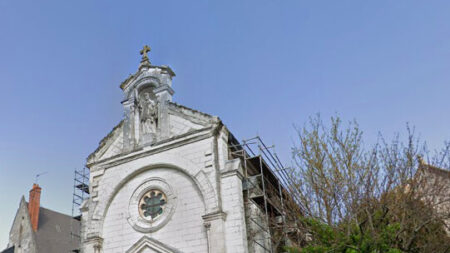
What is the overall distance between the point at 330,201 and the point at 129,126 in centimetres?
925

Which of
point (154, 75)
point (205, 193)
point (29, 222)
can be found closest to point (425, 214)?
point (205, 193)

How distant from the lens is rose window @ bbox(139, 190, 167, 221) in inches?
623

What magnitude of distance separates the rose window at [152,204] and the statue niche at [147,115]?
7.79 feet

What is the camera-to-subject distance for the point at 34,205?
29500 mm

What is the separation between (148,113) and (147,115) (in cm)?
10

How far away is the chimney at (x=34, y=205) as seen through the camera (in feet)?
94.3

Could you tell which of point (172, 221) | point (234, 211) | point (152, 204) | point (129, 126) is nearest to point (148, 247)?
point (172, 221)

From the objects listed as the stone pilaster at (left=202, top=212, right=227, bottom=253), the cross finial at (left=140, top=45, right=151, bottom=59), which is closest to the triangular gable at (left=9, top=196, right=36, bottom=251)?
the cross finial at (left=140, top=45, right=151, bottom=59)

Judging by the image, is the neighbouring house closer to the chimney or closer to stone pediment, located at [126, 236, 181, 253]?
the chimney

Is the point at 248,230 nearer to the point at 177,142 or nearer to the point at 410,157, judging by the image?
the point at 177,142

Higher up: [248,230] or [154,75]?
[154,75]

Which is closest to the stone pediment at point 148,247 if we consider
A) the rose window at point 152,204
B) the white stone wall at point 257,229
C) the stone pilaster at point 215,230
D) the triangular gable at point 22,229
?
the rose window at point 152,204

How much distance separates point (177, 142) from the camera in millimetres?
16344

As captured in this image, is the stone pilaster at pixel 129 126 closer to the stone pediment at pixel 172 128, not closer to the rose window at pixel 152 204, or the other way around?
the stone pediment at pixel 172 128
